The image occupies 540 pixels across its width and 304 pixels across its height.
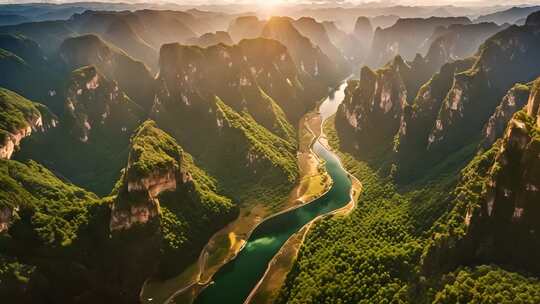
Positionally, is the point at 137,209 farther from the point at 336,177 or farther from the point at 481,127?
the point at 481,127

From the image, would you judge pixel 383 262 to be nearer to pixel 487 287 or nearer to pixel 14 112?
pixel 487 287

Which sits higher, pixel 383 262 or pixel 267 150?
pixel 267 150

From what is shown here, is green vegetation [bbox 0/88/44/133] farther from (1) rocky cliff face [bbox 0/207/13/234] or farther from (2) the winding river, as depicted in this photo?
(2) the winding river

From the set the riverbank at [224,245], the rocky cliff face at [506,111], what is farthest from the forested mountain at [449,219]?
the riverbank at [224,245]

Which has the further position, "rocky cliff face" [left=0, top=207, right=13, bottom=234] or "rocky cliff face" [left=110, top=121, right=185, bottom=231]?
"rocky cliff face" [left=110, top=121, right=185, bottom=231]

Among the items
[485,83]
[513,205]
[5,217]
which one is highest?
[485,83]

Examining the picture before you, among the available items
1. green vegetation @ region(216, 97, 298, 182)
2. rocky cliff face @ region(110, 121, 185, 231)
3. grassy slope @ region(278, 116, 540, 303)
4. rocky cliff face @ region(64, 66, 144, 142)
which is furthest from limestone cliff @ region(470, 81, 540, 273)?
rocky cliff face @ region(64, 66, 144, 142)

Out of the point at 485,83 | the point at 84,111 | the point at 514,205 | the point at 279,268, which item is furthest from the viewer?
the point at 84,111

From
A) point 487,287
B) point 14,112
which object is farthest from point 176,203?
point 487,287

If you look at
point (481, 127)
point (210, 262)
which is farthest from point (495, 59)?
point (210, 262)
